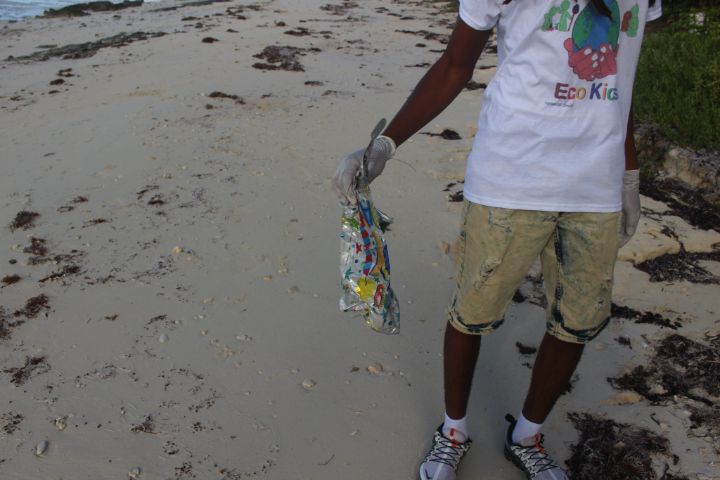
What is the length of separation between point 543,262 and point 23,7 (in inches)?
871

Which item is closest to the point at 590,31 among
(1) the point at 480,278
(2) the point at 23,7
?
(1) the point at 480,278

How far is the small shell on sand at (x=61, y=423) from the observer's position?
7.60ft

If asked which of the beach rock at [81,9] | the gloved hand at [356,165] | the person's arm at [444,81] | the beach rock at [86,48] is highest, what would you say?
the person's arm at [444,81]

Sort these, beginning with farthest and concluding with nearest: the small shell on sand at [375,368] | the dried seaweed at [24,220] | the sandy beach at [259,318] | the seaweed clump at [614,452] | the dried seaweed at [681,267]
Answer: the dried seaweed at [24,220] → the dried seaweed at [681,267] → the small shell on sand at [375,368] → the sandy beach at [259,318] → the seaweed clump at [614,452]

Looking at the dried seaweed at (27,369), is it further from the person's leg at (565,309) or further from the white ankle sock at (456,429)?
the person's leg at (565,309)

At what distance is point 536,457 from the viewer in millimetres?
2113

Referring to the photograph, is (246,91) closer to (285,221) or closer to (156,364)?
(285,221)

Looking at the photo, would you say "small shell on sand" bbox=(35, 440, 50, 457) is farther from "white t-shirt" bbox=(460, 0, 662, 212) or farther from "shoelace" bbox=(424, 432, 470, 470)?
"white t-shirt" bbox=(460, 0, 662, 212)

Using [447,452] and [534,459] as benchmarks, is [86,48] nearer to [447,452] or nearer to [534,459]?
[447,452]

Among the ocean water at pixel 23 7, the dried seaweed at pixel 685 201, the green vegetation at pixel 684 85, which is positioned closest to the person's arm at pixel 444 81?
the dried seaweed at pixel 685 201

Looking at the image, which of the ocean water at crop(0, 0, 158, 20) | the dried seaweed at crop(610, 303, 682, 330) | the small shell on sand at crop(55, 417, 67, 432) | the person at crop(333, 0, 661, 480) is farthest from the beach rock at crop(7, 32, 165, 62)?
the ocean water at crop(0, 0, 158, 20)

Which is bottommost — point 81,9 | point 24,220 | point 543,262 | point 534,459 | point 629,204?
point 81,9

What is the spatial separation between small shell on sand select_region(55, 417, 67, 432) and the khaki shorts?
1530 mm

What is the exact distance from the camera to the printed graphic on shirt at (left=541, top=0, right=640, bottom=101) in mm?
1539
